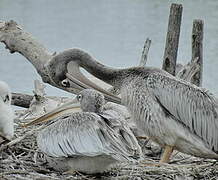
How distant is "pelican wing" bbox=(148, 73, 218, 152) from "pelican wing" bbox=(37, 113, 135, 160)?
0.92 metres

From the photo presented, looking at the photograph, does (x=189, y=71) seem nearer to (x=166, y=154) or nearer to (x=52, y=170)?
(x=166, y=154)

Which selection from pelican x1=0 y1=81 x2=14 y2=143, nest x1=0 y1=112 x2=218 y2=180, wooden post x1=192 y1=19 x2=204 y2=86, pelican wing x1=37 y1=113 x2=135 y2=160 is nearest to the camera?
pelican wing x1=37 y1=113 x2=135 y2=160

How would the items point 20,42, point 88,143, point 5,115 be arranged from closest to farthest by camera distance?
point 88,143, point 5,115, point 20,42

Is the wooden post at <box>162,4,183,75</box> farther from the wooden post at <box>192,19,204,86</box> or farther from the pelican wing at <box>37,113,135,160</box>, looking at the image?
the pelican wing at <box>37,113,135,160</box>

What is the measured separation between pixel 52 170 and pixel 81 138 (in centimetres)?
47

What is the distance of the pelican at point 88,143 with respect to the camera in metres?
4.50

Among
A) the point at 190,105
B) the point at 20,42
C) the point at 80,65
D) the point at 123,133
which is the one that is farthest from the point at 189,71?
the point at 123,133

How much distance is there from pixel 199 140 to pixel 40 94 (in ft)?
5.89

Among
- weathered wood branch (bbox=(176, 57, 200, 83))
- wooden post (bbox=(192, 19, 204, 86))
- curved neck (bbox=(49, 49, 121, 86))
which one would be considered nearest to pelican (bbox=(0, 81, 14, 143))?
curved neck (bbox=(49, 49, 121, 86))

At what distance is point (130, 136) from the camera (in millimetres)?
4719

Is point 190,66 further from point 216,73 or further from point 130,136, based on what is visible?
point 216,73

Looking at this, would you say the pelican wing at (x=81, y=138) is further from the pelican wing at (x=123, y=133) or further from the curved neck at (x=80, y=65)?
the curved neck at (x=80, y=65)

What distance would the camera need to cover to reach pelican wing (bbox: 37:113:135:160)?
448 cm

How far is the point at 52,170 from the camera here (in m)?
4.97
